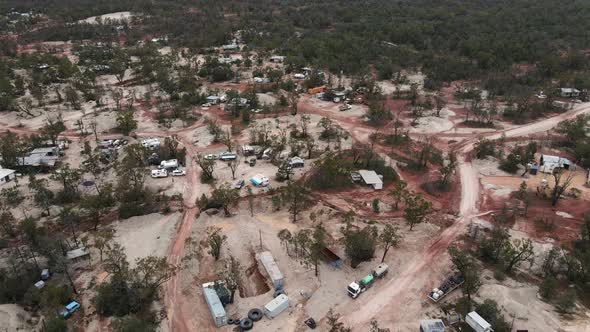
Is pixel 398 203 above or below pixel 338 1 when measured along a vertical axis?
below

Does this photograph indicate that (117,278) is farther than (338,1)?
No

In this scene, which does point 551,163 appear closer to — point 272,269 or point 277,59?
point 272,269

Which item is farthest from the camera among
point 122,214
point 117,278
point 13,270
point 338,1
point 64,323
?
point 338,1

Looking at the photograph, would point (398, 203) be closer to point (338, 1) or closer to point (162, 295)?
point (162, 295)

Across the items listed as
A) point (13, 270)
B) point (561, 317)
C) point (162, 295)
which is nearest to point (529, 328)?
point (561, 317)

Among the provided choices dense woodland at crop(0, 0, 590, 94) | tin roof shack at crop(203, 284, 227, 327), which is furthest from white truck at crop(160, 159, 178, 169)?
dense woodland at crop(0, 0, 590, 94)

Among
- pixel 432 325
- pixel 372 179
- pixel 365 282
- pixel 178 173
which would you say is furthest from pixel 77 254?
pixel 372 179
